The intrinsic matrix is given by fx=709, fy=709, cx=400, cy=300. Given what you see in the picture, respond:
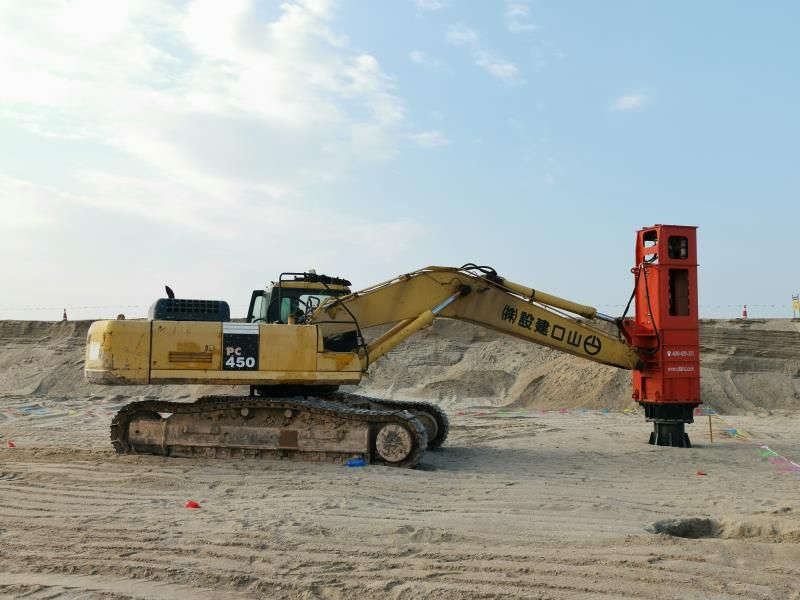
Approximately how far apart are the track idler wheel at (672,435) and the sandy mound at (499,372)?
7.94 metres

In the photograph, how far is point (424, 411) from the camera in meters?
10.8

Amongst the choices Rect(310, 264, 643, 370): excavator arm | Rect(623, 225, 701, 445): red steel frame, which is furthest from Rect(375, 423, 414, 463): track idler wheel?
Rect(623, 225, 701, 445): red steel frame

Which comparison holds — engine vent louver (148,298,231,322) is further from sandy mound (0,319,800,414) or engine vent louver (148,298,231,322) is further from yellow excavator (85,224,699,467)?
sandy mound (0,319,800,414)

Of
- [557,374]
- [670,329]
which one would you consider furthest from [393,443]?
[557,374]

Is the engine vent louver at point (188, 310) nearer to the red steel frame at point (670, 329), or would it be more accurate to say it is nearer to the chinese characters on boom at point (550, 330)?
the chinese characters on boom at point (550, 330)

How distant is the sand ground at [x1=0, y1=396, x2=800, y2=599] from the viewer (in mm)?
4289

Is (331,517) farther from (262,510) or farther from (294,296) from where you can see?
(294,296)

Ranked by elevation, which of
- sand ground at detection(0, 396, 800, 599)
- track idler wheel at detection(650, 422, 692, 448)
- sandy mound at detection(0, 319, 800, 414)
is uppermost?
sandy mound at detection(0, 319, 800, 414)

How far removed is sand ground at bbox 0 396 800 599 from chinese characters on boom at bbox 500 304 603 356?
1585 mm

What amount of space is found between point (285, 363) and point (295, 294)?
1714mm

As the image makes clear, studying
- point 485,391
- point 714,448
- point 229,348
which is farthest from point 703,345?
point 229,348

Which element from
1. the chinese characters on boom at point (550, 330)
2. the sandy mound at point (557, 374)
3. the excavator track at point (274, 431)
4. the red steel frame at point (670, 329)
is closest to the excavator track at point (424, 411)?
the excavator track at point (274, 431)

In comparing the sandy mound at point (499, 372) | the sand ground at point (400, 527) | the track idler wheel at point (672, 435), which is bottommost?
the sand ground at point (400, 527)

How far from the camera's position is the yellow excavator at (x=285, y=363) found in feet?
28.0
